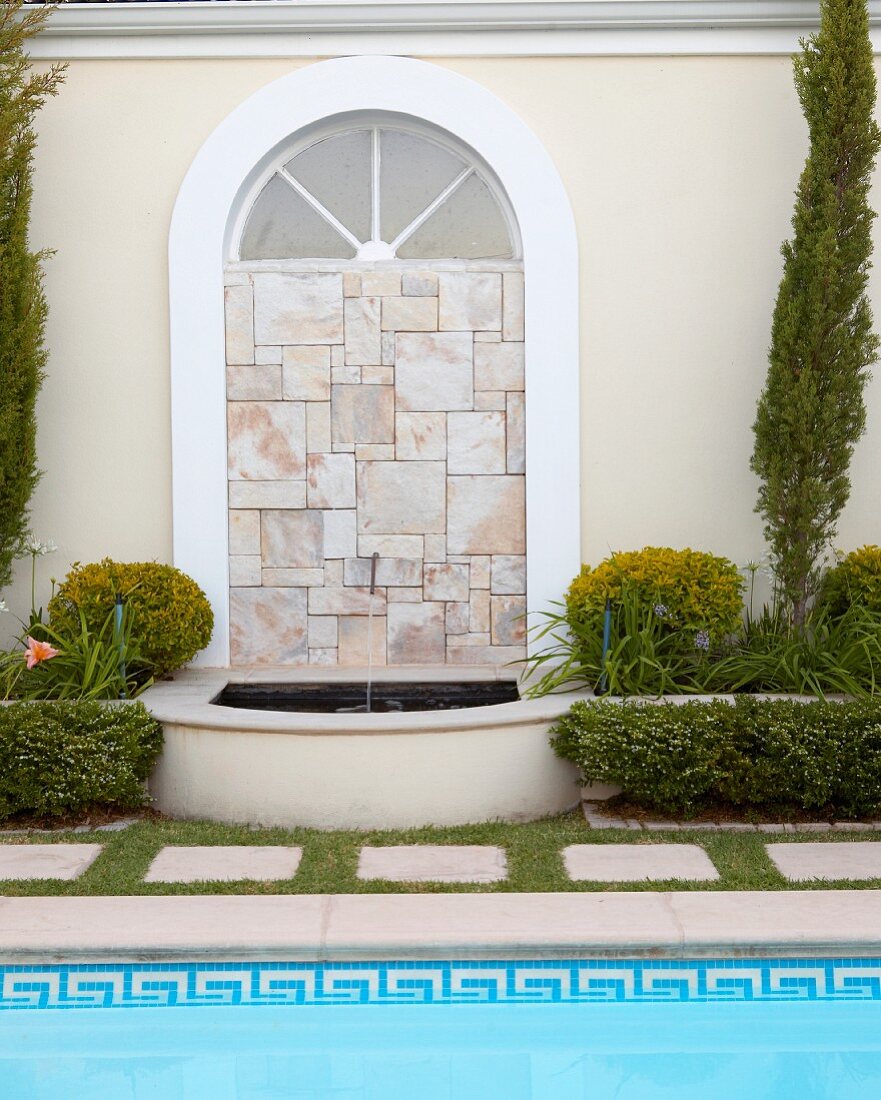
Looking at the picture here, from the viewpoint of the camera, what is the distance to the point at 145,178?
7.02 meters

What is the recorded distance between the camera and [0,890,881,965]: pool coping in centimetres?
408

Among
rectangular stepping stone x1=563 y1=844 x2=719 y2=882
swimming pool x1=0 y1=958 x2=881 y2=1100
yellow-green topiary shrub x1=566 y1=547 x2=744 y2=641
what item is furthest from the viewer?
yellow-green topiary shrub x1=566 y1=547 x2=744 y2=641

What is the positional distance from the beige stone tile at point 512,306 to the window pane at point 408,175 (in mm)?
716

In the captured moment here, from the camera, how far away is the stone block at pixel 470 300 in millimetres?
7121

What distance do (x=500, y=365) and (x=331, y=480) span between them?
123 centimetres

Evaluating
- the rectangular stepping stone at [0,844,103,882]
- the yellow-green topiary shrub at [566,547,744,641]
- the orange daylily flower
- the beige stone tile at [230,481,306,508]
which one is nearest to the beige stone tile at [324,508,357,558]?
the beige stone tile at [230,481,306,508]

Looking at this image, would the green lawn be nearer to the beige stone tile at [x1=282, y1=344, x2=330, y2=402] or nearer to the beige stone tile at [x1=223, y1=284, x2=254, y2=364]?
the beige stone tile at [x1=282, y1=344, x2=330, y2=402]

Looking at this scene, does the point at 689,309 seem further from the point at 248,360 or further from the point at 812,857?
the point at 812,857

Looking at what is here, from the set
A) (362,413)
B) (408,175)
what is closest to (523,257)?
(408,175)

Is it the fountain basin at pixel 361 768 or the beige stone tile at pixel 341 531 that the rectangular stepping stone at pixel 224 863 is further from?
the beige stone tile at pixel 341 531

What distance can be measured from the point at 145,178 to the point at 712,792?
471cm

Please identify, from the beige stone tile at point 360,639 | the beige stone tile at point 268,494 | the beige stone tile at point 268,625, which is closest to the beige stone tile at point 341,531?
the beige stone tile at point 268,494

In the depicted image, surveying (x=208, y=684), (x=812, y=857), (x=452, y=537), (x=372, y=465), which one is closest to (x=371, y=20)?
(x=372, y=465)

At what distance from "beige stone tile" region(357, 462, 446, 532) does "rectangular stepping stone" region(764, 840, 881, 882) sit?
289 cm
